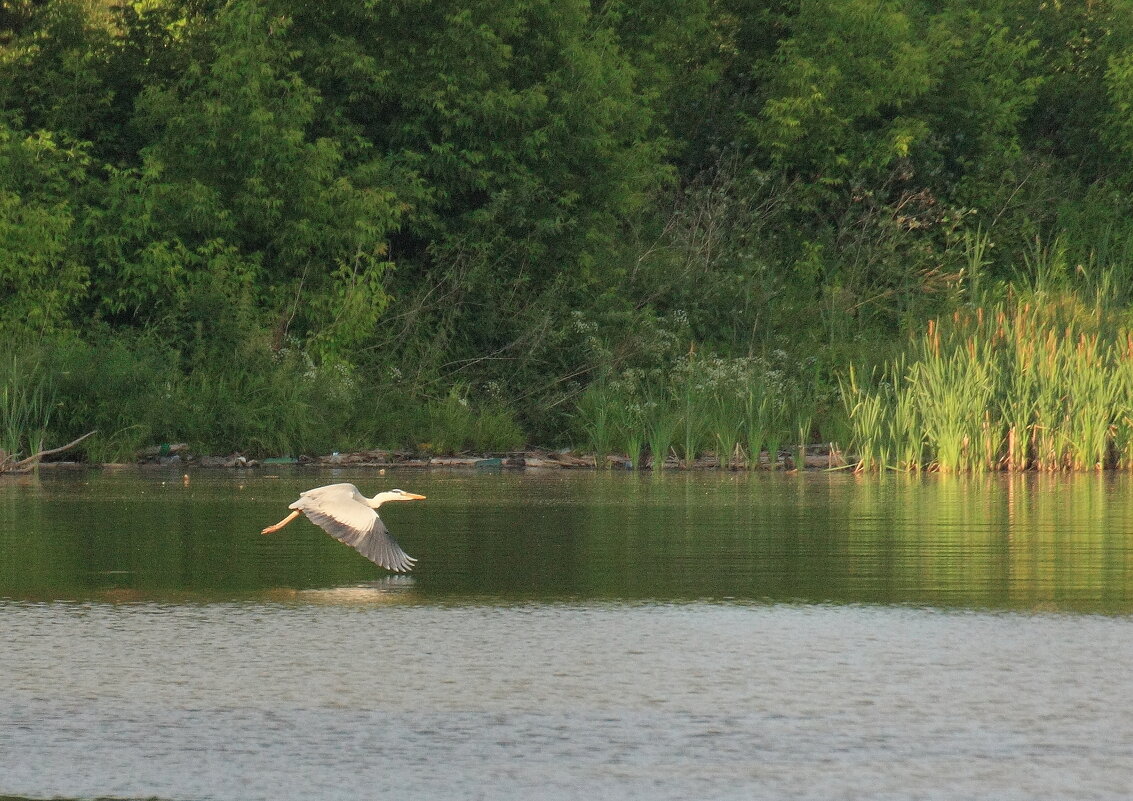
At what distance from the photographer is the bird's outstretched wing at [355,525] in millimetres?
8633

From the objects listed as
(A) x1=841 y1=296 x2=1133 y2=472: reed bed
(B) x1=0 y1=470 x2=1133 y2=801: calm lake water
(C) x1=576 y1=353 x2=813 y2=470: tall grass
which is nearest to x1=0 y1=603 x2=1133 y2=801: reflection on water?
(B) x1=0 y1=470 x2=1133 y2=801: calm lake water

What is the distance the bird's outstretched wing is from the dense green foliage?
10.6m

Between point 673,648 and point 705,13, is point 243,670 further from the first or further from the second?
point 705,13

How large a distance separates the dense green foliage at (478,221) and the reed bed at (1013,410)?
1.70 metres

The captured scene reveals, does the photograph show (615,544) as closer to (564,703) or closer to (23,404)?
(564,703)

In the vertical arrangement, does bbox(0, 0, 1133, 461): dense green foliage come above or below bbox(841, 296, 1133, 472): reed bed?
above

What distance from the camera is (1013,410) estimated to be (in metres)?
18.0

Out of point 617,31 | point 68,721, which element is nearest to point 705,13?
point 617,31

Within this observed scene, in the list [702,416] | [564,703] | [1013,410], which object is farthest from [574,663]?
[702,416]

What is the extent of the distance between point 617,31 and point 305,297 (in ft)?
30.0

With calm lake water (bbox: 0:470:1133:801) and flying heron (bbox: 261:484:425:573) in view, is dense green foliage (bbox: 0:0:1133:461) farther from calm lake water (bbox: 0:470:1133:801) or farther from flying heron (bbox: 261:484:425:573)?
flying heron (bbox: 261:484:425:573)

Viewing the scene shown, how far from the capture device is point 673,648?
21.0 ft

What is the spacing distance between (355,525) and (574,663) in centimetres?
305

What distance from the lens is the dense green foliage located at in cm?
2203
